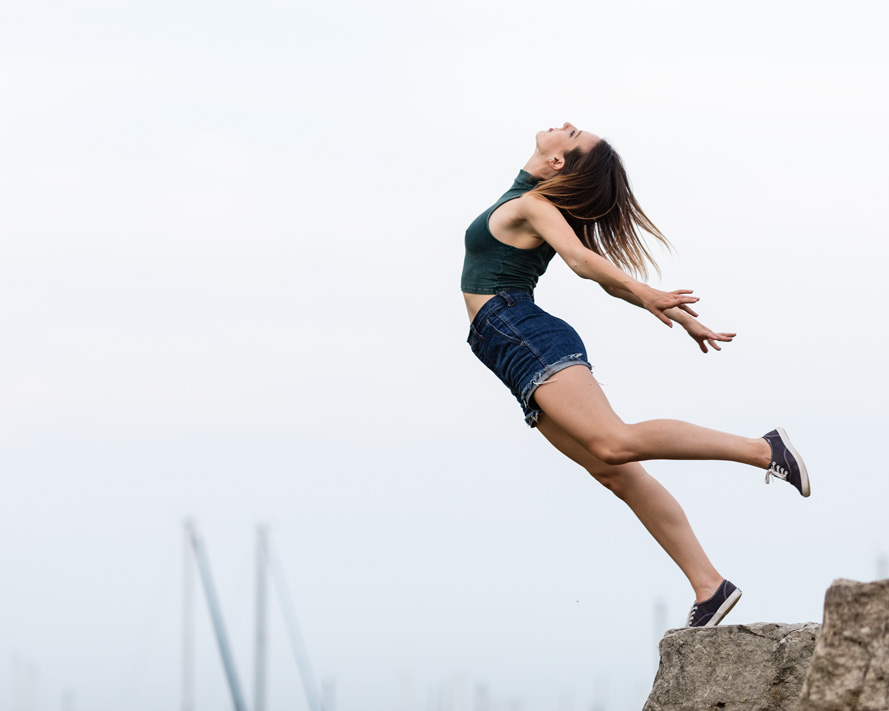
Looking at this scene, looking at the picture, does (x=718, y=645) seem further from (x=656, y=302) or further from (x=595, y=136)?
(x=595, y=136)

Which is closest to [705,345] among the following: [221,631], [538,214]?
[538,214]

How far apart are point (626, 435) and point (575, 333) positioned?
2.09 feet

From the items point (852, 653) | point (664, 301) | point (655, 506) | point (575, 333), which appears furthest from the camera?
point (655, 506)

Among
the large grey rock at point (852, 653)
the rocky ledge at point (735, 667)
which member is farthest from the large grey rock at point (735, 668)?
the large grey rock at point (852, 653)

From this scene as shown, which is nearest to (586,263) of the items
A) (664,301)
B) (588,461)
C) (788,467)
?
(664,301)

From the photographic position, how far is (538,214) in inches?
216

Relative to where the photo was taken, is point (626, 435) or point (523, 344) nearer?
point (626, 435)

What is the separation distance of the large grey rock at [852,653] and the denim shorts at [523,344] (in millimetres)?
1947

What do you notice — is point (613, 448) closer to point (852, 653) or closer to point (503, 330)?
point (503, 330)

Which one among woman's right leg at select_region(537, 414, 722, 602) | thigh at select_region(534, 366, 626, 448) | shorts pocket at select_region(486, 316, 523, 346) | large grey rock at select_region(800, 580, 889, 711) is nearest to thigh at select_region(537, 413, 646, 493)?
woman's right leg at select_region(537, 414, 722, 602)

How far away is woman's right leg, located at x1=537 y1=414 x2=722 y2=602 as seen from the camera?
5664mm

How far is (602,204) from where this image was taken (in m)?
5.79

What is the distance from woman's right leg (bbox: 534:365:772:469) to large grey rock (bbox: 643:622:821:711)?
853mm

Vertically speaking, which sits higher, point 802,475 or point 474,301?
point 474,301
